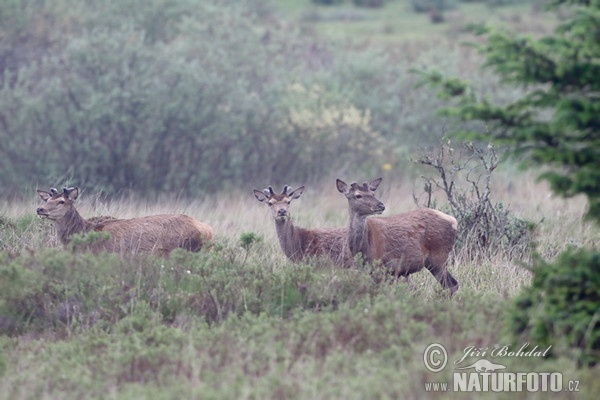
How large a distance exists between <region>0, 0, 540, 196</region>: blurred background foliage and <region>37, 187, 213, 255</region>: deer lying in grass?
6682 millimetres

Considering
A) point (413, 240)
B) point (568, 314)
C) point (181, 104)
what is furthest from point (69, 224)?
point (181, 104)

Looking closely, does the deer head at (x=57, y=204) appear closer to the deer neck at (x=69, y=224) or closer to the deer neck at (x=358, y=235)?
the deer neck at (x=69, y=224)

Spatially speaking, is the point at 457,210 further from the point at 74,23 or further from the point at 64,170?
the point at 74,23

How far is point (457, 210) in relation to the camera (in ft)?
44.1

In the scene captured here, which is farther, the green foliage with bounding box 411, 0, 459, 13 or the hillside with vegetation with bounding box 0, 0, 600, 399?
the green foliage with bounding box 411, 0, 459, 13

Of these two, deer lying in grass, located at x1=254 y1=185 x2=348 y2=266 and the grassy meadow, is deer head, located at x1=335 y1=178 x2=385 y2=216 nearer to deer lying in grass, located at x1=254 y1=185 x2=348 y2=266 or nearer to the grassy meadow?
deer lying in grass, located at x1=254 y1=185 x2=348 y2=266

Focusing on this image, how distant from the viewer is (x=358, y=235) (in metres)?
11.9

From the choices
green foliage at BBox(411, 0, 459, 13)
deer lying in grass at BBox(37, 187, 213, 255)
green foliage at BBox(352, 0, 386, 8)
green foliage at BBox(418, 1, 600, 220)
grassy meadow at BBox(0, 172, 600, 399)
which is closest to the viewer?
green foliage at BBox(418, 1, 600, 220)

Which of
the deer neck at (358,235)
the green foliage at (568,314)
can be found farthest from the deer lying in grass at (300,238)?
the green foliage at (568,314)

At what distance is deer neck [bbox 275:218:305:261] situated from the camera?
41.0 ft

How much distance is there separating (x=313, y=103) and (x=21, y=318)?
15401 mm

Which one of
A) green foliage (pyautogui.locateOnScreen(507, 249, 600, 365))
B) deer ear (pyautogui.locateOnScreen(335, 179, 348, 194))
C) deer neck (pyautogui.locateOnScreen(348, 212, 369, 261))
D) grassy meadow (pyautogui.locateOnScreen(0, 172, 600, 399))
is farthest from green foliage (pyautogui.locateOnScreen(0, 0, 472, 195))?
green foliage (pyautogui.locateOnScreen(507, 249, 600, 365))

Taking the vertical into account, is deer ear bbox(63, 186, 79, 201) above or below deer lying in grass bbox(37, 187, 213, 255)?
above

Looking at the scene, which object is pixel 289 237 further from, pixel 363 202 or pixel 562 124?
pixel 562 124
